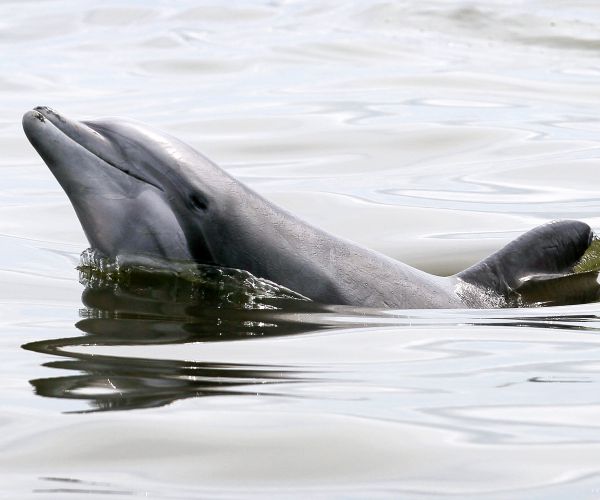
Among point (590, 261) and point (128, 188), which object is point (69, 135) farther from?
point (590, 261)

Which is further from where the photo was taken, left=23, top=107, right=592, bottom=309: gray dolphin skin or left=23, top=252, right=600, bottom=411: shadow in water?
left=23, top=107, right=592, bottom=309: gray dolphin skin

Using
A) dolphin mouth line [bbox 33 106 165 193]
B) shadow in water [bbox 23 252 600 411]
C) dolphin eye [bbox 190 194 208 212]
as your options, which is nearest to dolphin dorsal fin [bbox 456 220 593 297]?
shadow in water [bbox 23 252 600 411]

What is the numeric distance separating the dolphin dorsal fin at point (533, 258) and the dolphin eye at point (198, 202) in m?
2.12

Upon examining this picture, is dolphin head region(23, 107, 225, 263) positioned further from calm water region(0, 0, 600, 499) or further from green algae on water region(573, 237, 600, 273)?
green algae on water region(573, 237, 600, 273)

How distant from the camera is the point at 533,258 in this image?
1049 centimetres

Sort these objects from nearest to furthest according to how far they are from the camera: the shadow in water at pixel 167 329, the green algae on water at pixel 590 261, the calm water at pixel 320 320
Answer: the calm water at pixel 320 320
the shadow in water at pixel 167 329
the green algae on water at pixel 590 261

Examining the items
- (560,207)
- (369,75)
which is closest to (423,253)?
(560,207)

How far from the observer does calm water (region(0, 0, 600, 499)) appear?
5.84 metres

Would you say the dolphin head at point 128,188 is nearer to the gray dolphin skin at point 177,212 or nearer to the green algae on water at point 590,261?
the gray dolphin skin at point 177,212

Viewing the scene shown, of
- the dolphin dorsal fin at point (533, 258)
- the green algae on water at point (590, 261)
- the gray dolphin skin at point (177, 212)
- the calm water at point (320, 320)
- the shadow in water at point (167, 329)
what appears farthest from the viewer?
the green algae on water at point (590, 261)

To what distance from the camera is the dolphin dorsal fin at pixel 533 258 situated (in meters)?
10.3

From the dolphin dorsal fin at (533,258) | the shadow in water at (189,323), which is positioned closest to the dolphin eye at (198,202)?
the shadow in water at (189,323)

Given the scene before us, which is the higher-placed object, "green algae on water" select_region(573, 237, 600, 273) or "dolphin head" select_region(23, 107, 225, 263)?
"dolphin head" select_region(23, 107, 225, 263)

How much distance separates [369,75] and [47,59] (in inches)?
246
